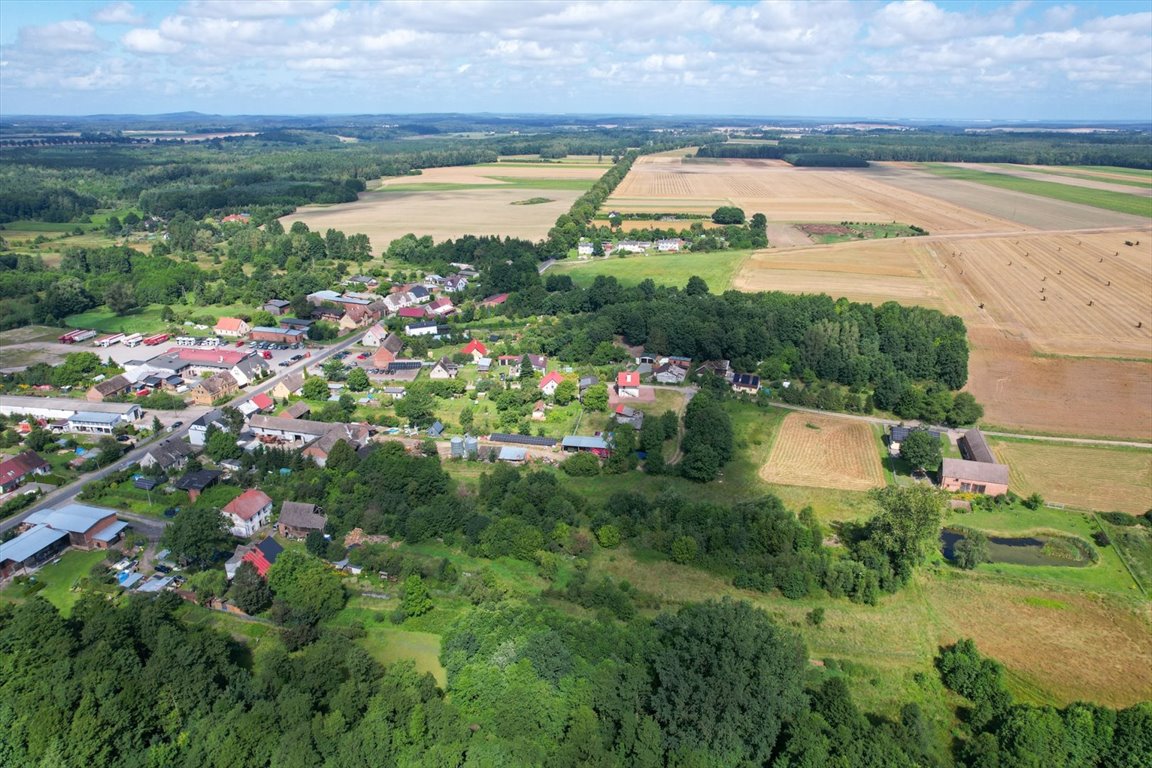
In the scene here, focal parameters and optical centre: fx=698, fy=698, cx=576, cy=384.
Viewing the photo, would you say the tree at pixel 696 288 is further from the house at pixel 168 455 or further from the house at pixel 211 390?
the house at pixel 168 455

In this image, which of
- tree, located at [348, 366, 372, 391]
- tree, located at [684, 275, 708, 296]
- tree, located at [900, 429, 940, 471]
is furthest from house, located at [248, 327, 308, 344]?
tree, located at [900, 429, 940, 471]

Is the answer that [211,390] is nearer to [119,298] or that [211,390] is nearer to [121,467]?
[121,467]

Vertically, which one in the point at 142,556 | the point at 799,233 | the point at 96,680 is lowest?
the point at 142,556

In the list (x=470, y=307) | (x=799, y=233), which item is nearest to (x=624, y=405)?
(x=470, y=307)

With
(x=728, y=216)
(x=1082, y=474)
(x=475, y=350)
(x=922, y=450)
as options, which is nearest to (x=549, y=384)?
(x=475, y=350)

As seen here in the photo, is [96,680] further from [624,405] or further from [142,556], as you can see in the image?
[624,405]

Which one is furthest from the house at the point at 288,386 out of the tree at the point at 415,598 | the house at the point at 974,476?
the house at the point at 974,476
